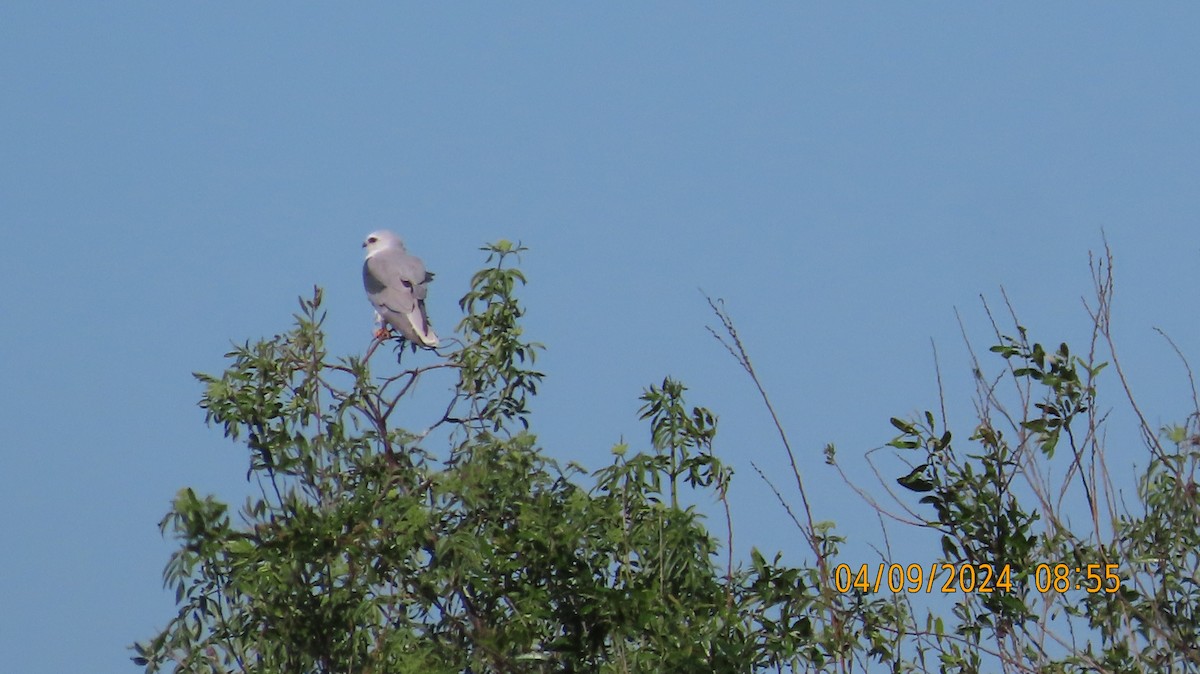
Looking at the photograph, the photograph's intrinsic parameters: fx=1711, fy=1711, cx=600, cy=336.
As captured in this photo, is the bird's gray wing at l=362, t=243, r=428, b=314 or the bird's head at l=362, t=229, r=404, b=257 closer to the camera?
the bird's gray wing at l=362, t=243, r=428, b=314

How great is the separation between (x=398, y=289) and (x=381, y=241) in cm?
162

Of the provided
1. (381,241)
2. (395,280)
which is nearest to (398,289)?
(395,280)

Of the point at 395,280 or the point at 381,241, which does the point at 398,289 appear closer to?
the point at 395,280

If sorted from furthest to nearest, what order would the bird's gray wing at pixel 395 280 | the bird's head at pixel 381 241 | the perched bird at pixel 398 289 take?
the bird's head at pixel 381 241, the bird's gray wing at pixel 395 280, the perched bird at pixel 398 289

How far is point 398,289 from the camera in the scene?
996 cm

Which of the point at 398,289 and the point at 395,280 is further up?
the point at 395,280

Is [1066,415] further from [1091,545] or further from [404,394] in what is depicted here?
[404,394]

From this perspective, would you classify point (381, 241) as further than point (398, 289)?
Yes

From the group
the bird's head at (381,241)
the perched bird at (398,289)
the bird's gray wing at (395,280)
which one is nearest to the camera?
the perched bird at (398,289)

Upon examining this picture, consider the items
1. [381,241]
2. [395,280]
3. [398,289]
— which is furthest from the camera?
[381,241]

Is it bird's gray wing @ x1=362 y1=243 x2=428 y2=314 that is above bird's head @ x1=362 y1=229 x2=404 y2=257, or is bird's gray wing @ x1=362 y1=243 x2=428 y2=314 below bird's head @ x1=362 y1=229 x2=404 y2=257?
below

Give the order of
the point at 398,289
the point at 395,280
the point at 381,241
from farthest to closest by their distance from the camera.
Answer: the point at 381,241, the point at 395,280, the point at 398,289

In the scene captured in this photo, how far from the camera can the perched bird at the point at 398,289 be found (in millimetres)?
9036

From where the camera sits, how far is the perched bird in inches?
356
